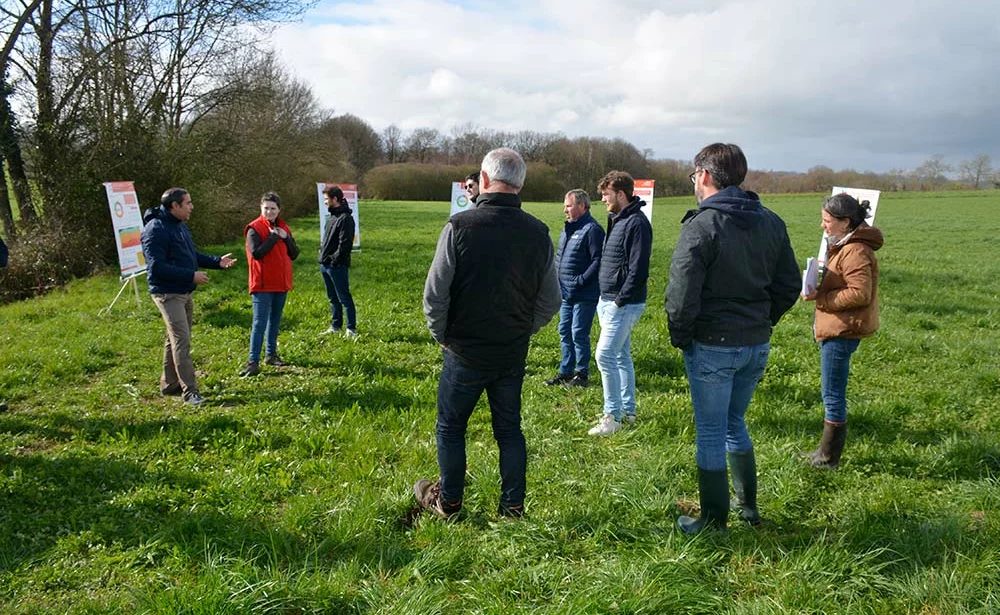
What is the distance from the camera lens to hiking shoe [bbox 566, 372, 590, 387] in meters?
6.61

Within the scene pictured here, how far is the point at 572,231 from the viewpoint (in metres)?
6.39

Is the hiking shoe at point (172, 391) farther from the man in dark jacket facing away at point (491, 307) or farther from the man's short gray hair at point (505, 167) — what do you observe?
the man's short gray hair at point (505, 167)

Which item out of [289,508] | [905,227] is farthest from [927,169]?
[289,508]

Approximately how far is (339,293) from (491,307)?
558cm

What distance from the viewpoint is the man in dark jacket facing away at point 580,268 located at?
6.17 meters

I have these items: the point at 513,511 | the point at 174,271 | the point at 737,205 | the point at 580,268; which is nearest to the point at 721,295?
the point at 737,205

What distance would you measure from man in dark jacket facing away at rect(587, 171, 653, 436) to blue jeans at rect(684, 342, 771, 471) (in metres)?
1.69

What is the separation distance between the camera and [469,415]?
3584 mm

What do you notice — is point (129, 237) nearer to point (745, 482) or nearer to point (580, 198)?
point (580, 198)

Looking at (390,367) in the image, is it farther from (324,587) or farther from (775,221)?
(775,221)

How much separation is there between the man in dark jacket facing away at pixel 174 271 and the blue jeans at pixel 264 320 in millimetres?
907

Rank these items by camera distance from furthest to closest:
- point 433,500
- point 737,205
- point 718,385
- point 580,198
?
1. point 580,198
2. point 433,500
3. point 718,385
4. point 737,205

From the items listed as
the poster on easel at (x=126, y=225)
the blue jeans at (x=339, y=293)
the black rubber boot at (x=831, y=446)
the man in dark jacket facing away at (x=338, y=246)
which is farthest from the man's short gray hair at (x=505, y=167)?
the poster on easel at (x=126, y=225)

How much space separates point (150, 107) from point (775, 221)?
1754cm
